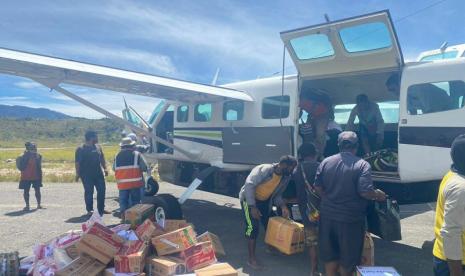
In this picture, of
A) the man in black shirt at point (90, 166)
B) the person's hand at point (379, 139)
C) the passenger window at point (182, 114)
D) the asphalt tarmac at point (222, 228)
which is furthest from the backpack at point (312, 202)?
the man in black shirt at point (90, 166)

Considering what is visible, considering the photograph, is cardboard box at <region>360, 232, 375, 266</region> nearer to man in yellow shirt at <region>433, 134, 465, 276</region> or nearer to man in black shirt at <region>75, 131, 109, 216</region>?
man in yellow shirt at <region>433, 134, 465, 276</region>

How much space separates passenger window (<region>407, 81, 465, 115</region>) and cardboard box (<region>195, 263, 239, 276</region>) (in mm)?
3383

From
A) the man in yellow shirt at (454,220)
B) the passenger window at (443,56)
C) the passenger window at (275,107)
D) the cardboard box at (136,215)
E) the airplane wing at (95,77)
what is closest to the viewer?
the man in yellow shirt at (454,220)

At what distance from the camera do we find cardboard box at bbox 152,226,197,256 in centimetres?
511

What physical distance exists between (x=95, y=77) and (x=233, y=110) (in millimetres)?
2892

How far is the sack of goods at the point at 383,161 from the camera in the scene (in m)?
6.29

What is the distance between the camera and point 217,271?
4.71 m

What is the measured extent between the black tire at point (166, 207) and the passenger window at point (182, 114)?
2.67 metres

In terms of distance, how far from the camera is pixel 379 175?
620cm

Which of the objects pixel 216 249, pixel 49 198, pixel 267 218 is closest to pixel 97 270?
pixel 216 249

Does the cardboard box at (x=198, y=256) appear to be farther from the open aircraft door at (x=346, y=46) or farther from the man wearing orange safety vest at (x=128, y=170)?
A: the open aircraft door at (x=346, y=46)

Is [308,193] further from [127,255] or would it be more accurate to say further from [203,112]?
[203,112]

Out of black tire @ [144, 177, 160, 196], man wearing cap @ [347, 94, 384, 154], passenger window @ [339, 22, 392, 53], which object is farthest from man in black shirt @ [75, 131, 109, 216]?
passenger window @ [339, 22, 392, 53]

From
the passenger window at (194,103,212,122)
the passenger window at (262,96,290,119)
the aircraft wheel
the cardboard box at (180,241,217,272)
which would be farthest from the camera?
the aircraft wheel
